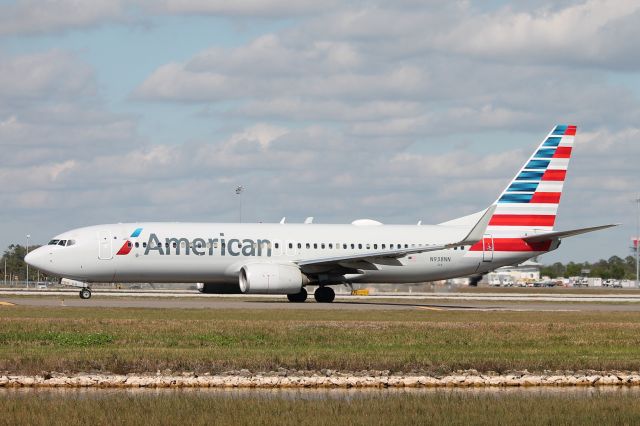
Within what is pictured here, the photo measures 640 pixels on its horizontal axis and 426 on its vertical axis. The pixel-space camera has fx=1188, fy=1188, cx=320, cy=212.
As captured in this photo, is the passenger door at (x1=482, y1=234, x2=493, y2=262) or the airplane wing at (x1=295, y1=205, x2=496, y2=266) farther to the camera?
→ the passenger door at (x1=482, y1=234, x2=493, y2=262)

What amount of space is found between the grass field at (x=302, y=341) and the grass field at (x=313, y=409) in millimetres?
3971

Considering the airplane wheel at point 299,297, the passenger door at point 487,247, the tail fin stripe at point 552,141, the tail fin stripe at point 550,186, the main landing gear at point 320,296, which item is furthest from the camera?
the tail fin stripe at point 552,141

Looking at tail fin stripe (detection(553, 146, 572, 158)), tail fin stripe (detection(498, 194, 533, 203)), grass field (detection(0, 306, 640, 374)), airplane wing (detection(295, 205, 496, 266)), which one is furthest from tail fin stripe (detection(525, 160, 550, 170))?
grass field (detection(0, 306, 640, 374))

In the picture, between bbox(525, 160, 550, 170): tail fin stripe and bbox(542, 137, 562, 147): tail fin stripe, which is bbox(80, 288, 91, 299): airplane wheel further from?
bbox(542, 137, 562, 147): tail fin stripe

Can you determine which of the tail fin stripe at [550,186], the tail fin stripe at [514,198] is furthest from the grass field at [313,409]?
the tail fin stripe at [550,186]

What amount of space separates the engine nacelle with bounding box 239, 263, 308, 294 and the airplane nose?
32.3 ft

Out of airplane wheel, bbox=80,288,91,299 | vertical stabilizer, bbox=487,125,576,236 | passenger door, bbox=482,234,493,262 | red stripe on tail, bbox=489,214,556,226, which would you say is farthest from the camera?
vertical stabilizer, bbox=487,125,576,236

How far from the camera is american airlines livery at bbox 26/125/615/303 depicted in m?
59.2

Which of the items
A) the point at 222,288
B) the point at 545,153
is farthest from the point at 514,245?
the point at 222,288

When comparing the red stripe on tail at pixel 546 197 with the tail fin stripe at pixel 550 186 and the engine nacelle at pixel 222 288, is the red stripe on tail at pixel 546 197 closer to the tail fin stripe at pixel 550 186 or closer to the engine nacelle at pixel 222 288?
the tail fin stripe at pixel 550 186

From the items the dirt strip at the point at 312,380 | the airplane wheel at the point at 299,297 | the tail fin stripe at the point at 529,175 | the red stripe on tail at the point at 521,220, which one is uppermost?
the tail fin stripe at the point at 529,175

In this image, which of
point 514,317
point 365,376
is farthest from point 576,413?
point 514,317

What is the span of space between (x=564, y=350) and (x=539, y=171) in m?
38.2

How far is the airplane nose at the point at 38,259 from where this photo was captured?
5925cm
